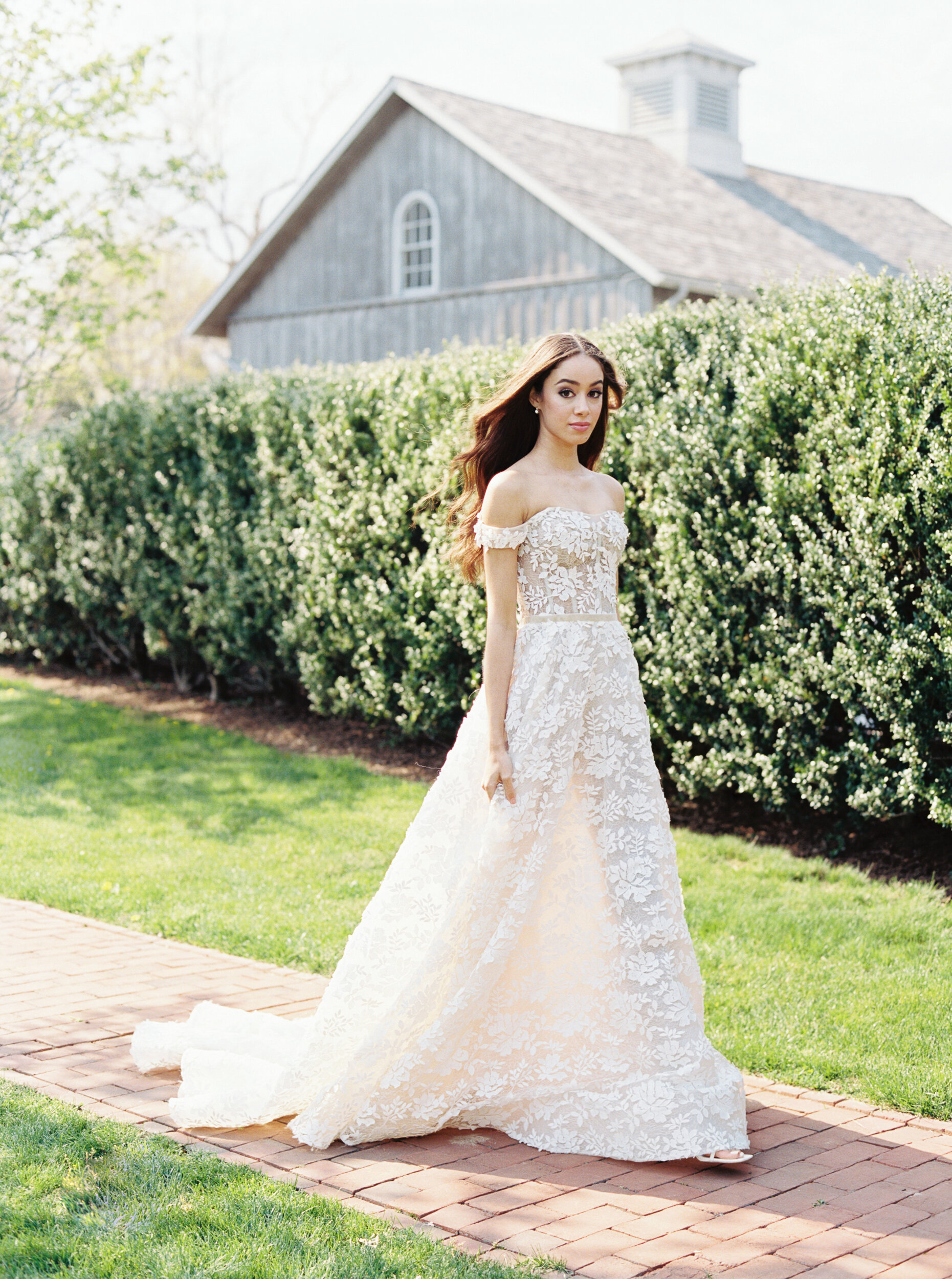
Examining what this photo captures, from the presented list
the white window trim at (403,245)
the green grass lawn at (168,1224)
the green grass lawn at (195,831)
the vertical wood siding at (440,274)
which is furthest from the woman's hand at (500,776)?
the white window trim at (403,245)

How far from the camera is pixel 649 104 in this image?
25.8 metres

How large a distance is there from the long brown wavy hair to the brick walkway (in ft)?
6.15

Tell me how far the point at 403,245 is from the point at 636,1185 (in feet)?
64.1

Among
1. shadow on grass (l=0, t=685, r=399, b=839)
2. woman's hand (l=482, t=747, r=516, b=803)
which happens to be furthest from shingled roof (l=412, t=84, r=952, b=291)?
woman's hand (l=482, t=747, r=516, b=803)

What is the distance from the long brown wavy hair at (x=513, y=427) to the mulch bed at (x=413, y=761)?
12.7 ft

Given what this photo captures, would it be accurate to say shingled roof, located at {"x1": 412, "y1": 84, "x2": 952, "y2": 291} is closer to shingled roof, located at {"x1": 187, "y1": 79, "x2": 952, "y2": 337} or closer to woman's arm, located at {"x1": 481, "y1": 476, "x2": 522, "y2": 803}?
shingled roof, located at {"x1": 187, "y1": 79, "x2": 952, "y2": 337}

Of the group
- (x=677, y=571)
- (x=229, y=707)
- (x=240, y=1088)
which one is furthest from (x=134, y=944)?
(x=229, y=707)

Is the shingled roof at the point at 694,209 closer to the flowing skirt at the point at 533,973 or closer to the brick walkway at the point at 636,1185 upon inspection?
the flowing skirt at the point at 533,973

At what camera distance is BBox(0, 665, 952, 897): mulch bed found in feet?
25.3

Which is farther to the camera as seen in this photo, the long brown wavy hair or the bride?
the long brown wavy hair

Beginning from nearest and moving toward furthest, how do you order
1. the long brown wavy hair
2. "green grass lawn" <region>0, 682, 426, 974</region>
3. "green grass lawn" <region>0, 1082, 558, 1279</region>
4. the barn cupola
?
"green grass lawn" <region>0, 1082, 558, 1279</region> < the long brown wavy hair < "green grass lawn" <region>0, 682, 426, 974</region> < the barn cupola

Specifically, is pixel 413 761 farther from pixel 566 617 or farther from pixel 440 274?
pixel 440 274

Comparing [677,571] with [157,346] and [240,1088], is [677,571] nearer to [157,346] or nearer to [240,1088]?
[240,1088]

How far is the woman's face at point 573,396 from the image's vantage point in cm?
421
